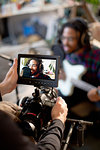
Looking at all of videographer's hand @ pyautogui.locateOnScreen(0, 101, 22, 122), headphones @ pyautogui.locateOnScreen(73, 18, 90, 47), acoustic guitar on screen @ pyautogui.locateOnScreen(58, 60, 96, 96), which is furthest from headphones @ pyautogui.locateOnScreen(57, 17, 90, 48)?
videographer's hand @ pyautogui.locateOnScreen(0, 101, 22, 122)

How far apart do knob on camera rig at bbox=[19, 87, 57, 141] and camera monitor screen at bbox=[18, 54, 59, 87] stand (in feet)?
0.14

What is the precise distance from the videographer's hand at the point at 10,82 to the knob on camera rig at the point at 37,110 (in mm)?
81

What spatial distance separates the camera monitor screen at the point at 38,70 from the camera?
2.23 ft

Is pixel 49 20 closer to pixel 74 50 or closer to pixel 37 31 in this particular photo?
pixel 37 31

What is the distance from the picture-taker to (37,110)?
0.70m

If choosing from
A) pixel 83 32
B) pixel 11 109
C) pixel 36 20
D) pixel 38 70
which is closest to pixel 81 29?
pixel 83 32

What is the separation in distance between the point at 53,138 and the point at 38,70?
26cm

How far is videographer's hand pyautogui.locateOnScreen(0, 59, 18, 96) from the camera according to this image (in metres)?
0.73

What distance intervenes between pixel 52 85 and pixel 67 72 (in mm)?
751

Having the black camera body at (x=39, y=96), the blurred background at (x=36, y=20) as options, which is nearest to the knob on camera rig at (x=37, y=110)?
the black camera body at (x=39, y=96)

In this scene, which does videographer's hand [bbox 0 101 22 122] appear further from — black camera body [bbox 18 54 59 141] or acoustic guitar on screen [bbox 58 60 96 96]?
acoustic guitar on screen [bbox 58 60 96 96]

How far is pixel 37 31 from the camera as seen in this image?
2.35 metres

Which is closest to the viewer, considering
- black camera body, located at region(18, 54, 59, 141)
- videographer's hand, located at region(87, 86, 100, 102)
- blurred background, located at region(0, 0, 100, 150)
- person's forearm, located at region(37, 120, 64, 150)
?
person's forearm, located at region(37, 120, 64, 150)

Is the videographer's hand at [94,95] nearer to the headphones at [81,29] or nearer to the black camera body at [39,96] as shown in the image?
the headphones at [81,29]
